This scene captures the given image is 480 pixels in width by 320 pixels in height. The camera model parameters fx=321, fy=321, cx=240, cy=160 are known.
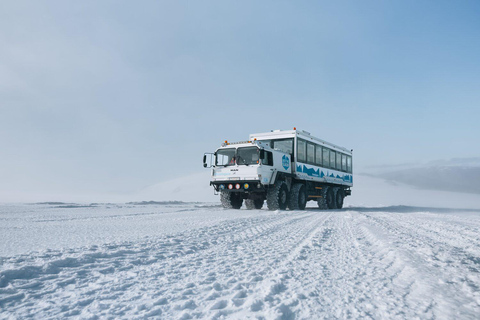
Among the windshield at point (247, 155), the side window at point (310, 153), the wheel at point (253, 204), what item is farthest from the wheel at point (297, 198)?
the windshield at point (247, 155)

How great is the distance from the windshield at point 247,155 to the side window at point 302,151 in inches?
124

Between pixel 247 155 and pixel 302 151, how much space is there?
3.72 meters

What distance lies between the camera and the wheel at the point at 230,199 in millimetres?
14352

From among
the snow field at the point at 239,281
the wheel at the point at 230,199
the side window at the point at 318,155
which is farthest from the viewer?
the side window at the point at 318,155

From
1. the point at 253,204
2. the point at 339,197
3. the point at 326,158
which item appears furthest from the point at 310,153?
the point at 339,197

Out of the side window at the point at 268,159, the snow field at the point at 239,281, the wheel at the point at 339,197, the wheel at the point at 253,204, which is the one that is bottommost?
the snow field at the point at 239,281

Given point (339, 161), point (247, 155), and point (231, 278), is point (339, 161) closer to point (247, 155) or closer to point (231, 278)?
point (247, 155)

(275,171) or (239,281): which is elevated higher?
(275,171)

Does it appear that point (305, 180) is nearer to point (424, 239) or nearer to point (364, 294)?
point (424, 239)

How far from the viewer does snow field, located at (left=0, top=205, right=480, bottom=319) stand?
2.25m

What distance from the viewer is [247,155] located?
1344 centimetres

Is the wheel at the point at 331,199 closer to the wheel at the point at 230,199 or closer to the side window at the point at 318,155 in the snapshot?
the side window at the point at 318,155

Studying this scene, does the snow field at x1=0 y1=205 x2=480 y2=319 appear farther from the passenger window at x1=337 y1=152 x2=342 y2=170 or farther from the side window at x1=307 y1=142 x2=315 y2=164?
the passenger window at x1=337 y1=152 x2=342 y2=170

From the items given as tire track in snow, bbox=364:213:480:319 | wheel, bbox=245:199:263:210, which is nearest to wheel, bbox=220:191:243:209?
wheel, bbox=245:199:263:210
